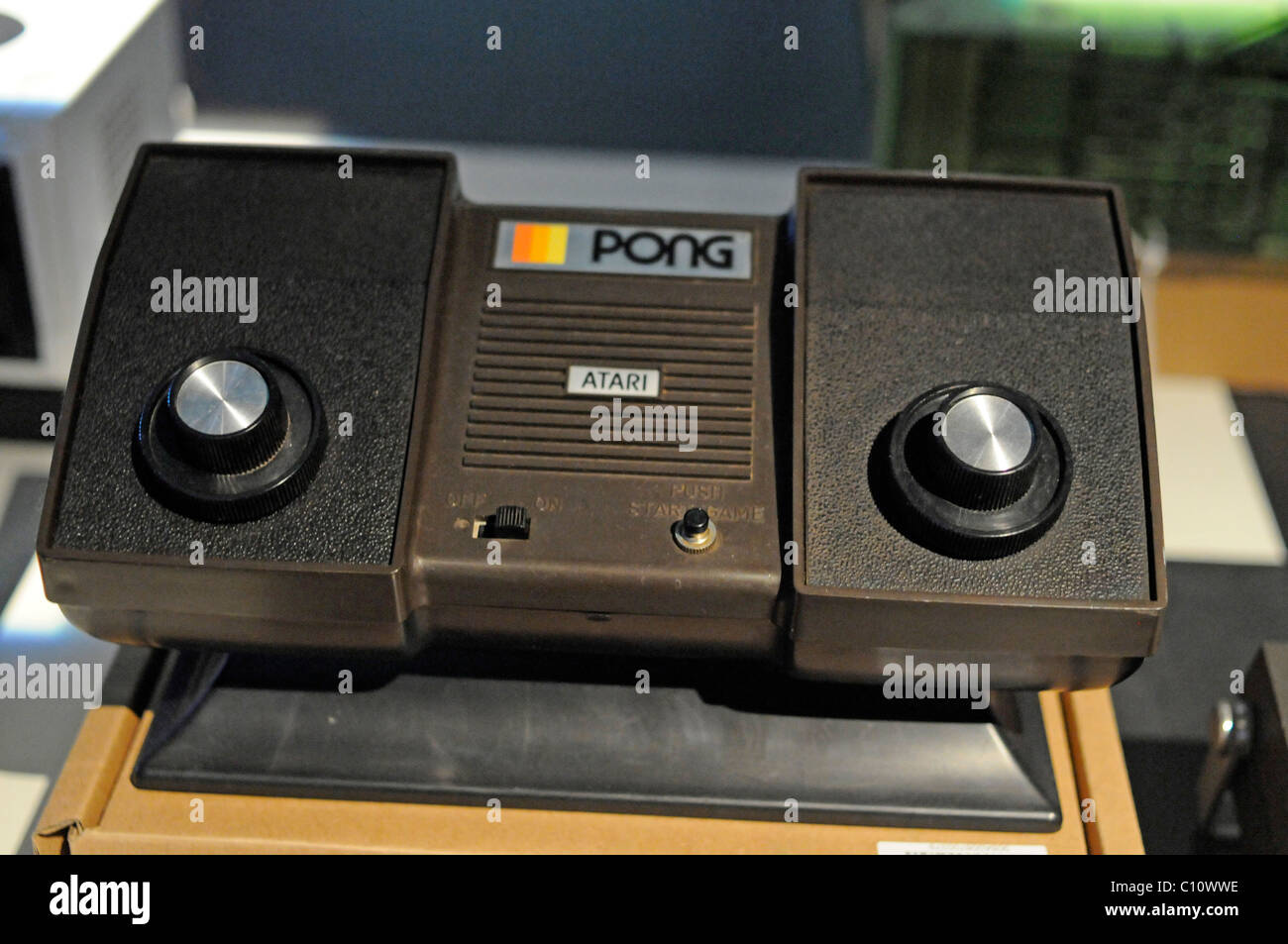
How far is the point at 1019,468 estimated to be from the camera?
2.43 ft

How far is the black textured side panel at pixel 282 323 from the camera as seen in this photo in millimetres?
779

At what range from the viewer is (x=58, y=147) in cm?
111

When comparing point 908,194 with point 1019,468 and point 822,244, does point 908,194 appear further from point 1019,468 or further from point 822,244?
point 1019,468

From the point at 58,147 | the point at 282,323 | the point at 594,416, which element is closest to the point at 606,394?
the point at 594,416

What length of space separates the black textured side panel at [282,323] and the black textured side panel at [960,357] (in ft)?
0.88

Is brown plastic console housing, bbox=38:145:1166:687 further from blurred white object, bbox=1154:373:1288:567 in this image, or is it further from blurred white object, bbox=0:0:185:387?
blurred white object, bbox=1154:373:1288:567

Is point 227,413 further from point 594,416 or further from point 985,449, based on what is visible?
point 985,449

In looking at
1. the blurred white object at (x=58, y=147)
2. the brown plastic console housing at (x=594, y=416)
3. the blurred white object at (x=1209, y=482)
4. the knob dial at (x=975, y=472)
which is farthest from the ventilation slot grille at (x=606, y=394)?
the blurred white object at (x=1209, y=482)

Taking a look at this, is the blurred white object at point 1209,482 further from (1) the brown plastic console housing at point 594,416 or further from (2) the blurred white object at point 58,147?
(2) the blurred white object at point 58,147

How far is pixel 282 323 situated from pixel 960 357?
44cm

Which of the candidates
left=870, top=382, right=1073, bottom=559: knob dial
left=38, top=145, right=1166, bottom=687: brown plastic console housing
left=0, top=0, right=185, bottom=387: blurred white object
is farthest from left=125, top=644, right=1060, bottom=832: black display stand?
left=0, top=0, right=185, bottom=387: blurred white object

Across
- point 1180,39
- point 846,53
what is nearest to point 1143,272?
point 1180,39

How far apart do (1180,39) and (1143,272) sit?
279 mm

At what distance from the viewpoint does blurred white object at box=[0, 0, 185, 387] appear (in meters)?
1.11
